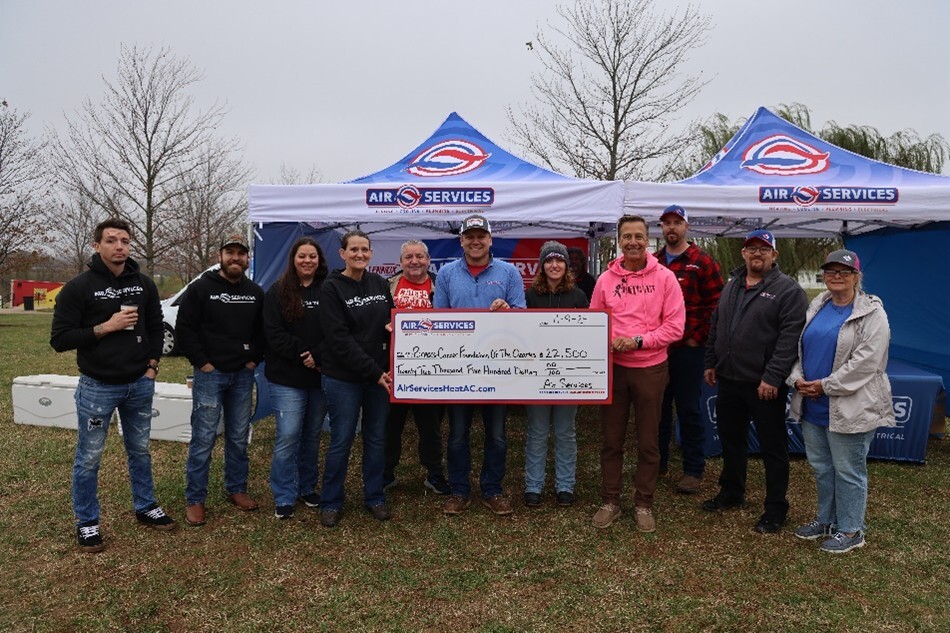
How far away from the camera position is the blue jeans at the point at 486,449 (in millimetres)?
4086

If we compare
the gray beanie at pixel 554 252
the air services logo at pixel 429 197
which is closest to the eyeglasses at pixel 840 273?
the gray beanie at pixel 554 252

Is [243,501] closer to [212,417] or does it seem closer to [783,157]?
[212,417]

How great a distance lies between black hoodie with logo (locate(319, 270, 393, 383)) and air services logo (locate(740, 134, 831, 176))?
4.01 m

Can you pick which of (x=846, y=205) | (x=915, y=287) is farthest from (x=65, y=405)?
(x=915, y=287)

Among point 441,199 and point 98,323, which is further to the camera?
point 441,199

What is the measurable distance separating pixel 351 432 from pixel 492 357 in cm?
101

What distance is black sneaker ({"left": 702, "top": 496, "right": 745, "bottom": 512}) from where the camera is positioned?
4199 mm

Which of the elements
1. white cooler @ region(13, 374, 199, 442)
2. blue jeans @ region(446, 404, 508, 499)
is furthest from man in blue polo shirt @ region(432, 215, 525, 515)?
white cooler @ region(13, 374, 199, 442)

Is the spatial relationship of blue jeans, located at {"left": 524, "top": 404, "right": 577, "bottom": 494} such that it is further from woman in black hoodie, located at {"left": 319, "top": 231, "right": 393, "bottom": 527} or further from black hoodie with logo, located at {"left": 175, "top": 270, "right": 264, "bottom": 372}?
black hoodie with logo, located at {"left": 175, "top": 270, "right": 264, "bottom": 372}

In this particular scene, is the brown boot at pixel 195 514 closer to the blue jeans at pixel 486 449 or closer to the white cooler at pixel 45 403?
the blue jeans at pixel 486 449

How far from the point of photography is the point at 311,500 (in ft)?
14.0

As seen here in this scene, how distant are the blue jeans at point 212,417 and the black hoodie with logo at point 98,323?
1.27 ft

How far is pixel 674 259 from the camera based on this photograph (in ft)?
15.2

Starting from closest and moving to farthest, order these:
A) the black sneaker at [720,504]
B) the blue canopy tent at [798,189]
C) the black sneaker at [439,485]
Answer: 1. the black sneaker at [720,504]
2. the black sneaker at [439,485]
3. the blue canopy tent at [798,189]
